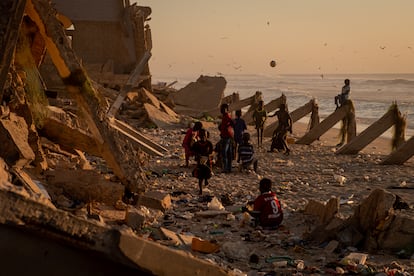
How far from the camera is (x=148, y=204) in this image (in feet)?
22.2

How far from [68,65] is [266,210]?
2882mm

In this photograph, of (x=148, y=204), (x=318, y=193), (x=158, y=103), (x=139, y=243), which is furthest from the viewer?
(x=158, y=103)

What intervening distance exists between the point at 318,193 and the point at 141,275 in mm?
6447

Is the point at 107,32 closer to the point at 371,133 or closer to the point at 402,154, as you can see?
the point at 371,133

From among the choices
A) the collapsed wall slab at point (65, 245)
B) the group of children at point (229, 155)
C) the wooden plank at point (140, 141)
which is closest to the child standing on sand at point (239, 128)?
the group of children at point (229, 155)

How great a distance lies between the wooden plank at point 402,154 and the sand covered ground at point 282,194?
19cm

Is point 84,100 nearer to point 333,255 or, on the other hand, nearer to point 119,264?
point 333,255

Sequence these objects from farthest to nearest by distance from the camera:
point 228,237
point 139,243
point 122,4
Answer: point 122,4 → point 228,237 → point 139,243

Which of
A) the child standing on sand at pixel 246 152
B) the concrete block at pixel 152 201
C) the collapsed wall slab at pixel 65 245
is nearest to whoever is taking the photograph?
the collapsed wall slab at pixel 65 245

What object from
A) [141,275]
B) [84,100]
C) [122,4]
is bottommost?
[141,275]

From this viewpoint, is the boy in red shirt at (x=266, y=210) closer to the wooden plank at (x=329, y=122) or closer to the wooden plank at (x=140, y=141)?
the wooden plank at (x=140, y=141)

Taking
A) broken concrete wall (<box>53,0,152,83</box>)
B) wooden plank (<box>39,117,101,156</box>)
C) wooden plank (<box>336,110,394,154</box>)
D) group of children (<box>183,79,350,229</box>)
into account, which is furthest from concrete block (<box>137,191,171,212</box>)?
broken concrete wall (<box>53,0,152,83</box>)

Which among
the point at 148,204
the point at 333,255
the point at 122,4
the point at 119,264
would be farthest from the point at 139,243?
the point at 122,4

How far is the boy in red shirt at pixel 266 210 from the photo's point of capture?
20.3 ft
